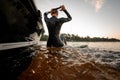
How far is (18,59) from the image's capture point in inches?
127

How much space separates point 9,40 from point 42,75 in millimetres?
1327

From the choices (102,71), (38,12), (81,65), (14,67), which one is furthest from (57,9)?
(14,67)

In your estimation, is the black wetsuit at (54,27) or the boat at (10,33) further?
the black wetsuit at (54,27)

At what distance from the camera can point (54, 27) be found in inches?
324

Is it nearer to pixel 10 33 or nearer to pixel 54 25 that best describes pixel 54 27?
pixel 54 25

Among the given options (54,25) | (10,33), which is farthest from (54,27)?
(10,33)

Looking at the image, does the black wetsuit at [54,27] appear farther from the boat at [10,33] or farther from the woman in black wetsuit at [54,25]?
the boat at [10,33]

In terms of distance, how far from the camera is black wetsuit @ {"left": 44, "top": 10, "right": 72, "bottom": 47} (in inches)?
313

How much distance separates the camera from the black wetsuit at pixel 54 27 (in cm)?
796

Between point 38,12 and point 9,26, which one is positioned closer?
point 9,26

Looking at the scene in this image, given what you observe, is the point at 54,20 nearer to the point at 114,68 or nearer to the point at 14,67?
the point at 114,68

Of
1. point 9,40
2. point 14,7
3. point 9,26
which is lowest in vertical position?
point 9,40

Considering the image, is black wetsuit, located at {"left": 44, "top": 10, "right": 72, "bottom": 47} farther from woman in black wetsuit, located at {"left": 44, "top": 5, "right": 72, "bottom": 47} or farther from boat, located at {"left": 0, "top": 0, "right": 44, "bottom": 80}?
boat, located at {"left": 0, "top": 0, "right": 44, "bottom": 80}

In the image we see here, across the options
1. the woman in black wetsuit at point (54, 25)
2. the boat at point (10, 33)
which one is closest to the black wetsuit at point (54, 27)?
the woman in black wetsuit at point (54, 25)
